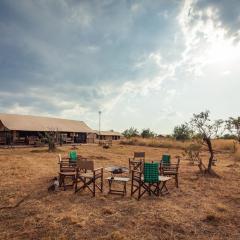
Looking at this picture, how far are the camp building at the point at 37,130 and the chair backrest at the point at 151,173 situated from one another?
2113cm

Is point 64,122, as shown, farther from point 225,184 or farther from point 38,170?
point 225,184

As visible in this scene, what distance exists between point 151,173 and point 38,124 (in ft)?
110

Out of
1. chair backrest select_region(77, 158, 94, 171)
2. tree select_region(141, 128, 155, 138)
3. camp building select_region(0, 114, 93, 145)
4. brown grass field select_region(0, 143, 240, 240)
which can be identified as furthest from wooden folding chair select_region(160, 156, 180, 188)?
tree select_region(141, 128, 155, 138)

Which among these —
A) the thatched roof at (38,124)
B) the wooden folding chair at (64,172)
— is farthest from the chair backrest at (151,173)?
the thatched roof at (38,124)

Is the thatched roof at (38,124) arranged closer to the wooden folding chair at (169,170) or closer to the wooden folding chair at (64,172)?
the wooden folding chair at (64,172)

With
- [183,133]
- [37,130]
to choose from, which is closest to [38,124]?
[37,130]

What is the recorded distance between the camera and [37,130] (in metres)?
38.2

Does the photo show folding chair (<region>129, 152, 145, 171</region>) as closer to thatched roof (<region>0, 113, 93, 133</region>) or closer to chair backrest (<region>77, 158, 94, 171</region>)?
chair backrest (<region>77, 158, 94, 171</region>)

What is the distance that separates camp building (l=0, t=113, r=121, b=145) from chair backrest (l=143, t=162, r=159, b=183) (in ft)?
69.3

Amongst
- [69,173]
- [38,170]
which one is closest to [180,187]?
[69,173]

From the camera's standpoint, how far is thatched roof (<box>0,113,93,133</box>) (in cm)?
3666

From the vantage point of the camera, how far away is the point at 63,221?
22.7ft

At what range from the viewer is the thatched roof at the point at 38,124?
36656 mm

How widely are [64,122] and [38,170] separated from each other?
33.3m
